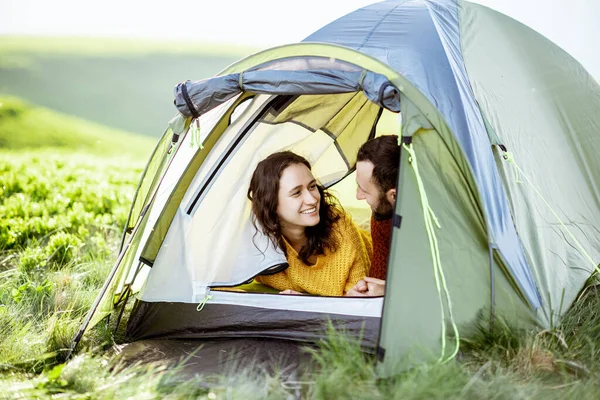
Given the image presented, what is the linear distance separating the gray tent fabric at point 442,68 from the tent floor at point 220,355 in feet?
3.19

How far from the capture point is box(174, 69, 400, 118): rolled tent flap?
2.70 metres

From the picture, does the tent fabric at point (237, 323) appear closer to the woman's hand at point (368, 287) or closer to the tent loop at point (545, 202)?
the woman's hand at point (368, 287)

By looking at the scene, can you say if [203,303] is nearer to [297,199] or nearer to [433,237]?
[297,199]

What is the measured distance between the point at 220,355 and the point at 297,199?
2.87 ft

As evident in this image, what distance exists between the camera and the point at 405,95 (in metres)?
2.69

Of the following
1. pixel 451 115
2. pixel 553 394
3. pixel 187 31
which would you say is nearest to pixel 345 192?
pixel 451 115

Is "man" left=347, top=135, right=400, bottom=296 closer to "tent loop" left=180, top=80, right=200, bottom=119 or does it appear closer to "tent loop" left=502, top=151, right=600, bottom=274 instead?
"tent loop" left=502, top=151, right=600, bottom=274

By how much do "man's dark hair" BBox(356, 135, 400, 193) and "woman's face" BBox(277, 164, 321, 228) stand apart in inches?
13.3

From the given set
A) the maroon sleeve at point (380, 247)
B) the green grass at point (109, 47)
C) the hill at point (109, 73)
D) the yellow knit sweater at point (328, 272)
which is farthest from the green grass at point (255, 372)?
the green grass at point (109, 47)

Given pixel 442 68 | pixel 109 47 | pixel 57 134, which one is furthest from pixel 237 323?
pixel 109 47

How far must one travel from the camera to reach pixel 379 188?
3.38 meters

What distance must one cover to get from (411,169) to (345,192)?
221 cm

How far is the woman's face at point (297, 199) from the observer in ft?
11.2

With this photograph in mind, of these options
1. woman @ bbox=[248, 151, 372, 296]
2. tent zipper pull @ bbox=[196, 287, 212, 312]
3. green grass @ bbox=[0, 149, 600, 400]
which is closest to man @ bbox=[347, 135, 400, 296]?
woman @ bbox=[248, 151, 372, 296]
